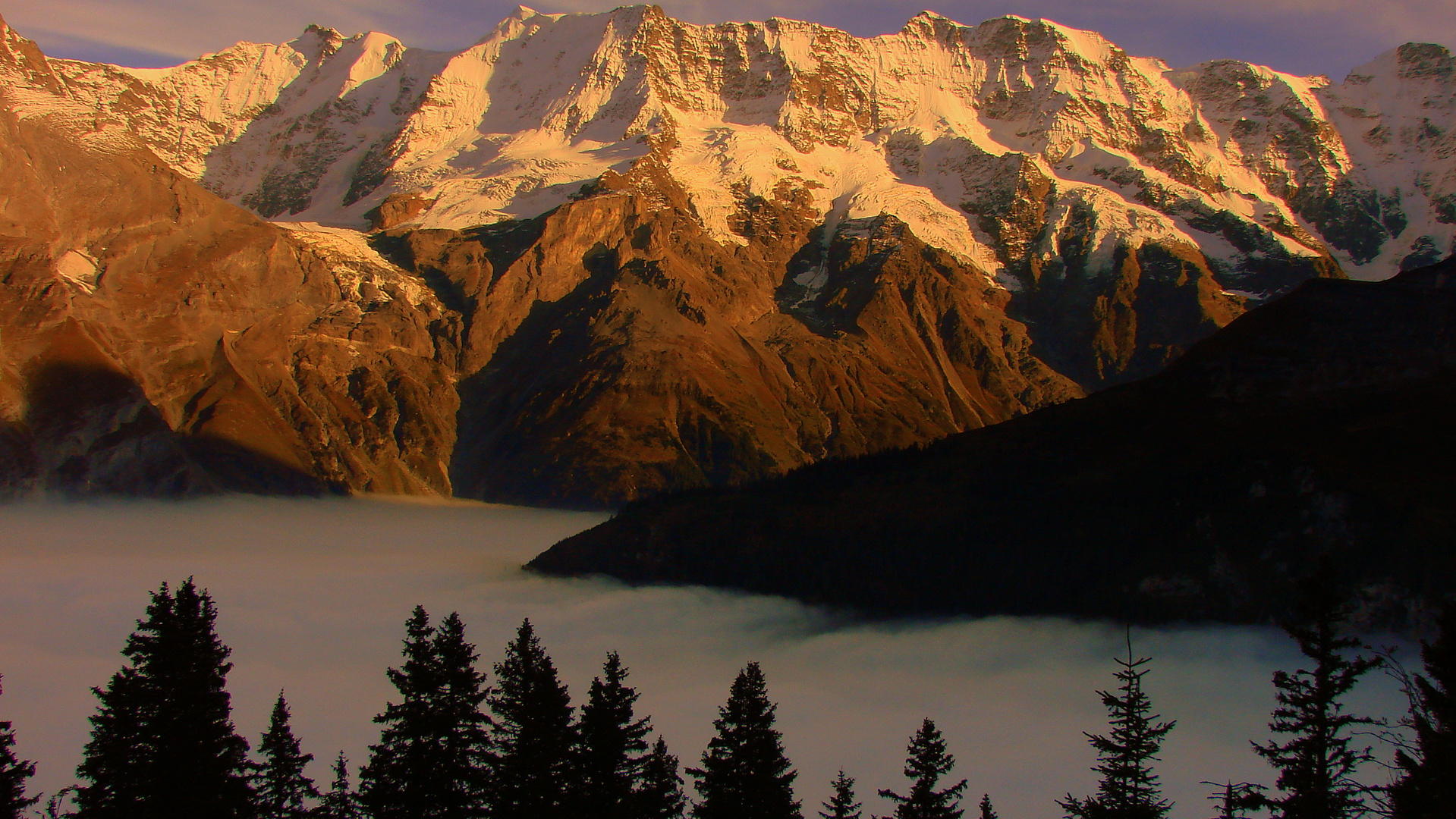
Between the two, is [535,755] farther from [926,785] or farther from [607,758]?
[926,785]

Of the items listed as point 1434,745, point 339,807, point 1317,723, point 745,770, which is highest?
point 1434,745

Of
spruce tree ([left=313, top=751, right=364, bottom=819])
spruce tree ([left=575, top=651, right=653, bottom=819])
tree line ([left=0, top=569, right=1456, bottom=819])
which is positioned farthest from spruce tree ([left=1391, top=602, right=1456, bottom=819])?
spruce tree ([left=313, top=751, right=364, bottom=819])

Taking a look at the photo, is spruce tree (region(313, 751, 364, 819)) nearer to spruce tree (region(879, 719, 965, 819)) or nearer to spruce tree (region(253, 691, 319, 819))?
spruce tree (region(253, 691, 319, 819))

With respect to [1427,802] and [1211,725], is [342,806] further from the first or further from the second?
[1211,725]

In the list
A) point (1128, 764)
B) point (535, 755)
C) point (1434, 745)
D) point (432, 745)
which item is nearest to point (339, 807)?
point (432, 745)

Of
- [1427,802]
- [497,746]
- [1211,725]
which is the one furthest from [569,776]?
[1211,725]
